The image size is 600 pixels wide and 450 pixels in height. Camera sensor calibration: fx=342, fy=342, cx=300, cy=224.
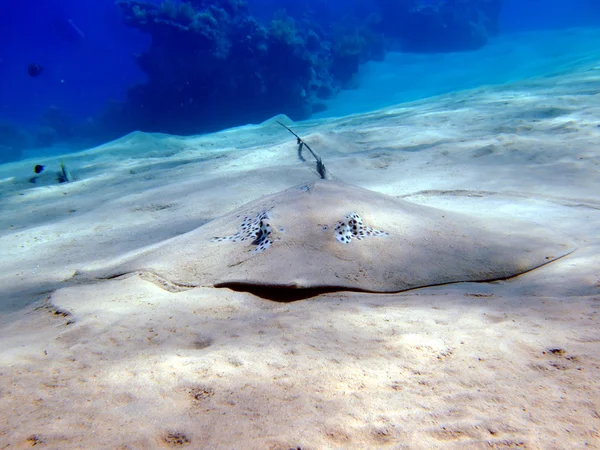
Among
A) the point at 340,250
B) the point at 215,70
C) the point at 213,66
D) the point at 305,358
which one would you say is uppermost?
the point at 213,66

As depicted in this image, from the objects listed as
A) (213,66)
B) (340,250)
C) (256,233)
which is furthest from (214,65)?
(340,250)

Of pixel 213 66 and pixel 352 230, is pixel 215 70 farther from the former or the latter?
pixel 352 230

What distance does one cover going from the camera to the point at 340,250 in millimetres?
3008

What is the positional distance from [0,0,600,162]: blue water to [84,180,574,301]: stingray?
76.7ft

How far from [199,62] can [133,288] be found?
2539cm

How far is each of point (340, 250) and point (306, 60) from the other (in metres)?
26.8

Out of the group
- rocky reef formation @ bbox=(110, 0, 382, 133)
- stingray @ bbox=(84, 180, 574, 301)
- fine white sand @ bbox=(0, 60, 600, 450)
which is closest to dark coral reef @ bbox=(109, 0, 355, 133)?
rocky reef formation @ bbox=(110, 0, 382, 133)

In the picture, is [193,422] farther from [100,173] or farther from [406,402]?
[100,173]

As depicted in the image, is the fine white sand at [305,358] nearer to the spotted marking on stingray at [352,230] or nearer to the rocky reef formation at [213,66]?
the spotted marking on stingray at [352,230]

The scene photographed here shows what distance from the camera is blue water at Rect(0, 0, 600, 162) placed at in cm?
2495

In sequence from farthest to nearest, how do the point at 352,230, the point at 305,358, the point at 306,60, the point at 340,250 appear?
1. the point at 306,60
2. the point at 352,230
3. the point at 340,250
4. the point at 305,358

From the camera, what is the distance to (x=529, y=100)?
11.0 meters

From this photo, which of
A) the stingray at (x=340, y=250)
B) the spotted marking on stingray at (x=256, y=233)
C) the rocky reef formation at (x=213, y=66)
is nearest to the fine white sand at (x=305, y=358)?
the stingray at (x=340, y=250)

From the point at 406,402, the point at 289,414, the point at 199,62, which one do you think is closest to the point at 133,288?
the point at 289,414
